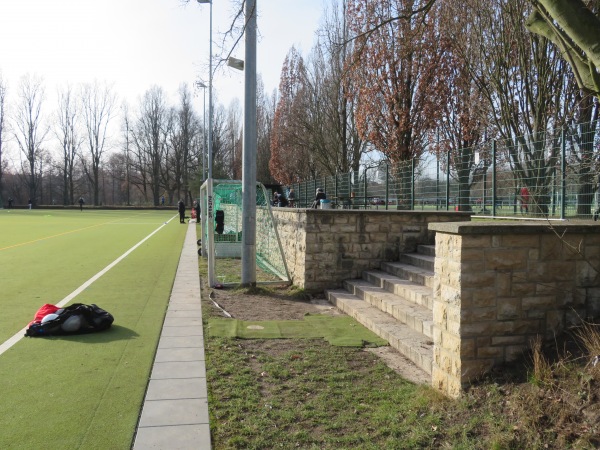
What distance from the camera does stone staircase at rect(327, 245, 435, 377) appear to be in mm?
5816

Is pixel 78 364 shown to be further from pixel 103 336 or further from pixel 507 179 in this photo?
pixel 507 179

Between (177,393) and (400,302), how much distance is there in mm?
3769

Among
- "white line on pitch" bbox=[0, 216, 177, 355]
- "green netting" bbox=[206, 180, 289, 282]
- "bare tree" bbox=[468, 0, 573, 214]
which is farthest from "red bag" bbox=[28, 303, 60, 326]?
"bare tree" bbox=[468, 0, 573, 214]

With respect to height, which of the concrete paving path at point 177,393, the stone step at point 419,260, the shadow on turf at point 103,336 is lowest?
the concrete paving path at point 177,393

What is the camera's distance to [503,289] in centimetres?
428

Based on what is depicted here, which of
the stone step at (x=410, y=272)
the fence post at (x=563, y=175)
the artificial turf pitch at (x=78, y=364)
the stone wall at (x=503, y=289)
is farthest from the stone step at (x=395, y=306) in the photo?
the fence post at (x=563, y=175)

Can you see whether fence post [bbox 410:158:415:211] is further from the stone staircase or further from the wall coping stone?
the wall coping stone

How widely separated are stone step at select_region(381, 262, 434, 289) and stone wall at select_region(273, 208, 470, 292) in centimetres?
46

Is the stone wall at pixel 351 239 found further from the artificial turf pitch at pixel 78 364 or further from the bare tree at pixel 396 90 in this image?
the bare tree at pixel 396 90

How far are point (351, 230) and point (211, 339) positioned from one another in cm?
415

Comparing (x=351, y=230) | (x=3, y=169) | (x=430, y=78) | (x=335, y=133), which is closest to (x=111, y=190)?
(x=3, y=169)

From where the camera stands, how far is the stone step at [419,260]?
8.28 m

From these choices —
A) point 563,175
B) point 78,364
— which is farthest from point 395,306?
point 563,175

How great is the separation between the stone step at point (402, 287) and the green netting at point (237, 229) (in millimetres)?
3661
